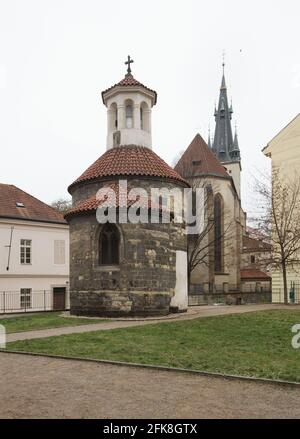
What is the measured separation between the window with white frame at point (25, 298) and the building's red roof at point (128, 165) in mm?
11540

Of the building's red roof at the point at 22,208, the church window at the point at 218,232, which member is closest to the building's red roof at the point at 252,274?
the church window at the point at 218,232

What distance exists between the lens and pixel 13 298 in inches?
1185

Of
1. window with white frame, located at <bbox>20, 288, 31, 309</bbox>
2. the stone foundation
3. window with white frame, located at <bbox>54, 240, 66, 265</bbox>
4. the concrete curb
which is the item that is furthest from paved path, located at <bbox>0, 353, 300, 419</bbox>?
window with white frame, located at <bbox>54, 240, 66, 265</bbox>

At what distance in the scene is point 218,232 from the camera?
44312 millimetres

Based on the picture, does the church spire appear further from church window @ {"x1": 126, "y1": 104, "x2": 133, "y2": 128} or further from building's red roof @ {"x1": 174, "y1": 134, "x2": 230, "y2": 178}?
church window @ {"x1": 126, "y1": 104, "x2": 133, "y2": 128}

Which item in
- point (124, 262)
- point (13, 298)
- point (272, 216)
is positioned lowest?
point (13, 298)

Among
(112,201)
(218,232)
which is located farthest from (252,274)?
(112,201)

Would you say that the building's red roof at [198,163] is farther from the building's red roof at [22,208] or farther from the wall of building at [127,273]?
the wall of building at [127,273]

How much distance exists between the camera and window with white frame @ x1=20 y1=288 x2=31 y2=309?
101ft

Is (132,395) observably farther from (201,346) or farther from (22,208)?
(22,208)

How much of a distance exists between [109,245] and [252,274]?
115 ft
